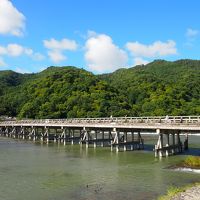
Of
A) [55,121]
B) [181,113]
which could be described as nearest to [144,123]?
[55,121]

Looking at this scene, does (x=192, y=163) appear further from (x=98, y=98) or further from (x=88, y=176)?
(x=98, y=98)

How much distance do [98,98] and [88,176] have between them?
8987 centimetres

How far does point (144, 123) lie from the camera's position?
1710 inches

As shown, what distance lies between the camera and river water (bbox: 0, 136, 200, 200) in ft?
80.4

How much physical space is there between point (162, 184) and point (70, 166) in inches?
467

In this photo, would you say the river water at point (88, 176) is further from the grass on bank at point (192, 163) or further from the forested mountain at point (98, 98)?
the forested mountain at point (98, 98)

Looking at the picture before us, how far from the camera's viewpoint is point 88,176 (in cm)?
3083

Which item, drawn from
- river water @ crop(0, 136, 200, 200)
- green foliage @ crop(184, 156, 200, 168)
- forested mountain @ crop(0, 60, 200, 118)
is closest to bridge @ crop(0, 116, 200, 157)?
river water @ crop(0, 136, 200, 200)

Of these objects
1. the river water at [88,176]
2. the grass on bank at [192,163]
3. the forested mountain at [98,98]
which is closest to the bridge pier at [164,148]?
the river water at [88,176]

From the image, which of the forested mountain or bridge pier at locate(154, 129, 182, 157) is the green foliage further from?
the forested mountain

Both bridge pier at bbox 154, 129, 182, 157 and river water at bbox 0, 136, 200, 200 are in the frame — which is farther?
bridge pier at bbox 154, 129, 182, 157

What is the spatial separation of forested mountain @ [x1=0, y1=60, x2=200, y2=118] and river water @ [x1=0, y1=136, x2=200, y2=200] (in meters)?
68.2

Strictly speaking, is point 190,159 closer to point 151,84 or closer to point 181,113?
point 181,113

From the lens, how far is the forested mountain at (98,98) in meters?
115
